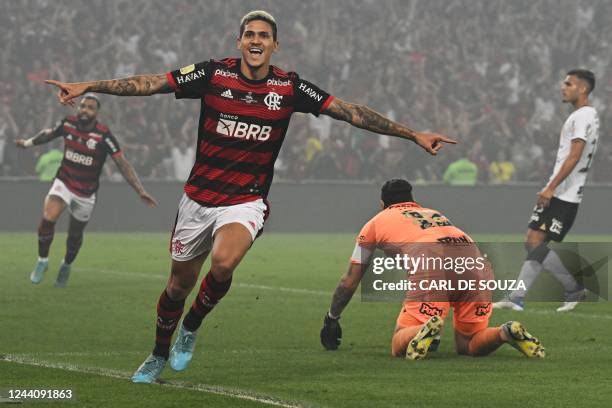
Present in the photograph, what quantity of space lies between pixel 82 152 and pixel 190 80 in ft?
26.9

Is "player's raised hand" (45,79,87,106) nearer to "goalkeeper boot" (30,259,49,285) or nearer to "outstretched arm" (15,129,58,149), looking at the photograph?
"goalkeeper boot" (30,259,49,285)

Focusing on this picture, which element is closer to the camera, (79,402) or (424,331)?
(79,402)

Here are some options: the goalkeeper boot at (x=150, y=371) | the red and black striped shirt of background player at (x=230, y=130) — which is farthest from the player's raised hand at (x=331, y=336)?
the goalkeeper boot at (x=150, y=371)

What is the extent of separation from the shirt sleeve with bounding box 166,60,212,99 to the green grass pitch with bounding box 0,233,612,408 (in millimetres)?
1686

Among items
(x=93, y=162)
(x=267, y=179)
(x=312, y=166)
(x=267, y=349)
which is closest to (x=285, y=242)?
(x=312, y=166)

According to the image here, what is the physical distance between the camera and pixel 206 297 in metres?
7.64

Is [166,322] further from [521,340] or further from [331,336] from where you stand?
[521,340]

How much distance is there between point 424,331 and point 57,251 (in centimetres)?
1363

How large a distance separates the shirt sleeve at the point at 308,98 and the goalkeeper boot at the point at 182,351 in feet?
5.01

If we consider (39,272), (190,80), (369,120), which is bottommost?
(39,272)

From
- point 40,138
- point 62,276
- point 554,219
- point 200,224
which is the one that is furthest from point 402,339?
point 40,138

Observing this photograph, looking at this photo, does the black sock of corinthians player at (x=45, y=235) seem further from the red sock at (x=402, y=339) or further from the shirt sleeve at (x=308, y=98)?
the shirt sleeve at (x=308, y=98)

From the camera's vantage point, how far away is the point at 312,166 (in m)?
28.1

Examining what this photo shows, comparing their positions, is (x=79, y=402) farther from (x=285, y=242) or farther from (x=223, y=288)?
(x=285, y=242)
